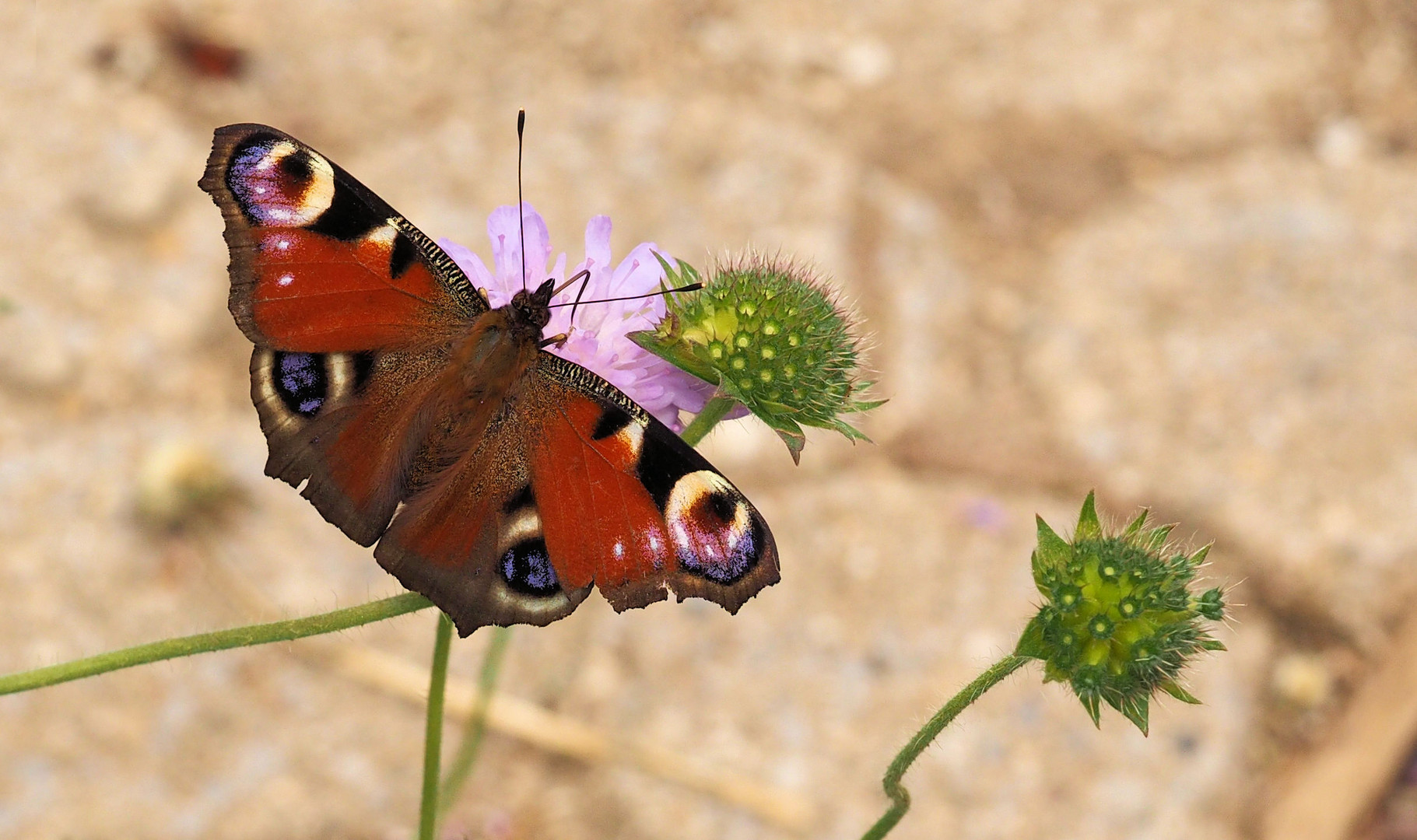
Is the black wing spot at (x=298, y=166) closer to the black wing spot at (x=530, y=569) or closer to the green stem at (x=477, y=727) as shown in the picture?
the black wing spot at (x=530, y=569)

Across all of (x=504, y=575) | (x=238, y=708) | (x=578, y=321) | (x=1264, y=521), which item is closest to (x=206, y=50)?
(x=238, y=708)

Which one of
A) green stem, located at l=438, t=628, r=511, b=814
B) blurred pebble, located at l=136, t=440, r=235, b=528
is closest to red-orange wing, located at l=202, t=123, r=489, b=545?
green stem, located at l=438, t=628, r=511, b=814

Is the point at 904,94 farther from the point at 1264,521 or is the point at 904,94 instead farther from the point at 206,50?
the point at 206,50

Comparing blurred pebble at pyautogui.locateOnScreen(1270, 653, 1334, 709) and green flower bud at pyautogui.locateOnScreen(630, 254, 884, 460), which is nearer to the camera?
green flower bud at pyautogui.locateOnScreen(630, 254, 884, 460)

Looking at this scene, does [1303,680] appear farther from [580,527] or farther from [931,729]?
[580,527]

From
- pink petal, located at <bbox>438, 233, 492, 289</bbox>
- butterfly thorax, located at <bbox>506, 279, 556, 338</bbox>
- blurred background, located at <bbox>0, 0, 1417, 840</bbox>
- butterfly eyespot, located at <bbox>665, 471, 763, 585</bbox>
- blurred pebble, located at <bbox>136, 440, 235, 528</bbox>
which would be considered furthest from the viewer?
blurred pebble, located at <bbox>136, 440, 235, 528</bbox>

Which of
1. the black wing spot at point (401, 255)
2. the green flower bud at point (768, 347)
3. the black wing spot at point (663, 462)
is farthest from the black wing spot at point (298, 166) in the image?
the black wing spot at point (663, 462)

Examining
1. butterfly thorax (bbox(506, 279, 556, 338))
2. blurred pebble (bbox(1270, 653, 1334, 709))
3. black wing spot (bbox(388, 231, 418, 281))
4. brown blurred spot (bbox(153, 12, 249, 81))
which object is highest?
blurred pebble (bbox(1270, 653, 1334, 709))

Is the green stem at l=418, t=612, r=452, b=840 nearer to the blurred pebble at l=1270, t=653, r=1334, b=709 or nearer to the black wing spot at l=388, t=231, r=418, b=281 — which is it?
the black wing spot at l=388, t=231, r=418, b=281
